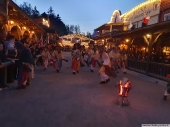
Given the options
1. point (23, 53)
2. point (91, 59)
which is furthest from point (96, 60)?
point (23, 53)

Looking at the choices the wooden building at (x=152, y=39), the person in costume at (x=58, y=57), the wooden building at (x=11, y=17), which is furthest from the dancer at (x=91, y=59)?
the wooden building at (x=11, y=17)

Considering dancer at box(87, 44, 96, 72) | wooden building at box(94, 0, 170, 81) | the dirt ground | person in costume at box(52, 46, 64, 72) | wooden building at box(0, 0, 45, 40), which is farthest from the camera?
dancer at box(87, 44, 96, 72)

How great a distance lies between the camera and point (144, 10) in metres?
20.6

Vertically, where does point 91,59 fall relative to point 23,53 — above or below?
below

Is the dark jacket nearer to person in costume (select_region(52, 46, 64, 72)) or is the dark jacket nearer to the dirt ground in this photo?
the dirt ground

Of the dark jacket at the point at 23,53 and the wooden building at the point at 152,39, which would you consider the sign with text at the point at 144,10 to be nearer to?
the wooden building at the point at 152,39

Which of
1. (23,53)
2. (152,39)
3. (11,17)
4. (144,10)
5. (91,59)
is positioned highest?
(144,10)

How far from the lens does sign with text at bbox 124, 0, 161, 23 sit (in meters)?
18.3

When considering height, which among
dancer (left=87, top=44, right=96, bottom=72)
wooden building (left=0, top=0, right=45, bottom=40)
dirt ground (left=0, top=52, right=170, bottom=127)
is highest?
wooden building (left=0, top=0, right=45, bottom=40)

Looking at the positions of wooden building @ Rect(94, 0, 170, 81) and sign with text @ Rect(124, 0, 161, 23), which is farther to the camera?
sign with text @ Rect(124, 0, 161, 23)

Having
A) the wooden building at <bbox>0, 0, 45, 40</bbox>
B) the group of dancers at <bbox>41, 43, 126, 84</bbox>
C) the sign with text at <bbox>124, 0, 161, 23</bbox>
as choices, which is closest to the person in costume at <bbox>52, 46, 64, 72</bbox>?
the group of dancers at <bbox>41, 43, 126, 84</bbox>

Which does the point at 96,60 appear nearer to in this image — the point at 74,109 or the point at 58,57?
the point at 58,57

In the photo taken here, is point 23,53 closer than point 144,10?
Yes

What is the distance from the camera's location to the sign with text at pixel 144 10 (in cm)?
1825
